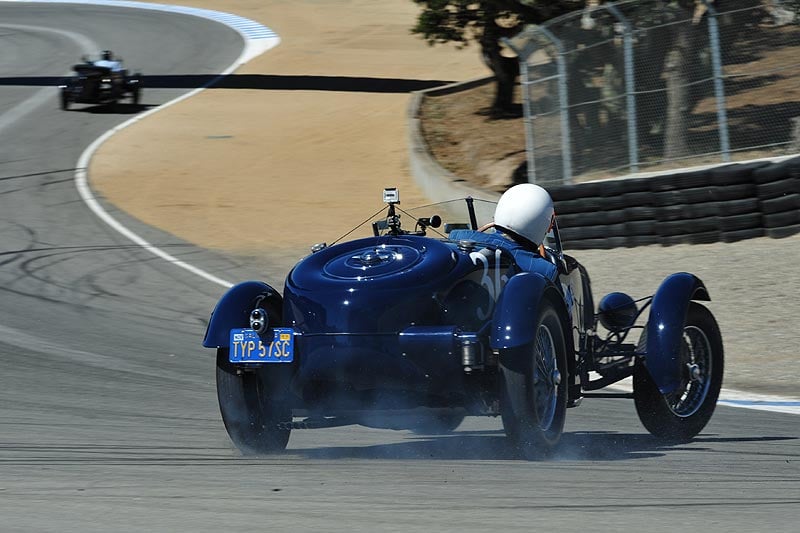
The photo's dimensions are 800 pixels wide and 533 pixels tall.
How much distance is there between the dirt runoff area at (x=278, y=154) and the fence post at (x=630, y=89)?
15.3ft

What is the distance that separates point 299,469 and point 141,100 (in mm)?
26608

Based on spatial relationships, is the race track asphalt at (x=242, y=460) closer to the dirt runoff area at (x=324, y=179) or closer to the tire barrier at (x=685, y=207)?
the dirt runoff area at (x=324, y=179)

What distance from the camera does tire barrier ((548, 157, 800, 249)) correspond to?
13.6 m

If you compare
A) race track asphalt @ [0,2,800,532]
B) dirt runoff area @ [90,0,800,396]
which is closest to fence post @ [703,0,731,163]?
dirt runoff area @ [90,0,800,396]

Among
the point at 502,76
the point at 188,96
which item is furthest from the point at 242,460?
the point at 188,96

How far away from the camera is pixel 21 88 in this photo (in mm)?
33219

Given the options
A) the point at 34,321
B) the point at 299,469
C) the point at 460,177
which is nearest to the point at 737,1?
the point at 460,177

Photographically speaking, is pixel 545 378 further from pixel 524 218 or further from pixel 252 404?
pixel 252 404

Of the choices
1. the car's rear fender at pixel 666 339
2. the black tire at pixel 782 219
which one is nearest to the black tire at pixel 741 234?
the black tire at pixel 782 219

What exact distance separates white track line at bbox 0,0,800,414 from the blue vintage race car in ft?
7.05

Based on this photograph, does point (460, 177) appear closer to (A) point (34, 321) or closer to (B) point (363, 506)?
(A) point (34, 321)

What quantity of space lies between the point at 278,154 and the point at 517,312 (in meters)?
18.7

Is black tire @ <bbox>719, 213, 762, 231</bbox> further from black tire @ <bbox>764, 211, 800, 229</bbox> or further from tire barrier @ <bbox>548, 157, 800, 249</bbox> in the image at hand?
black tire @ <bbox>764, 211, 800, 229</bbox>

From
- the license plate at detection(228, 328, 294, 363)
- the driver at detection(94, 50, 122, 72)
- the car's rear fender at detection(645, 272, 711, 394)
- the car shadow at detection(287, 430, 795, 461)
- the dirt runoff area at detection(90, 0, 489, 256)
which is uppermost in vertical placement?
the license plate at detection(228, 328, 294, 363)
